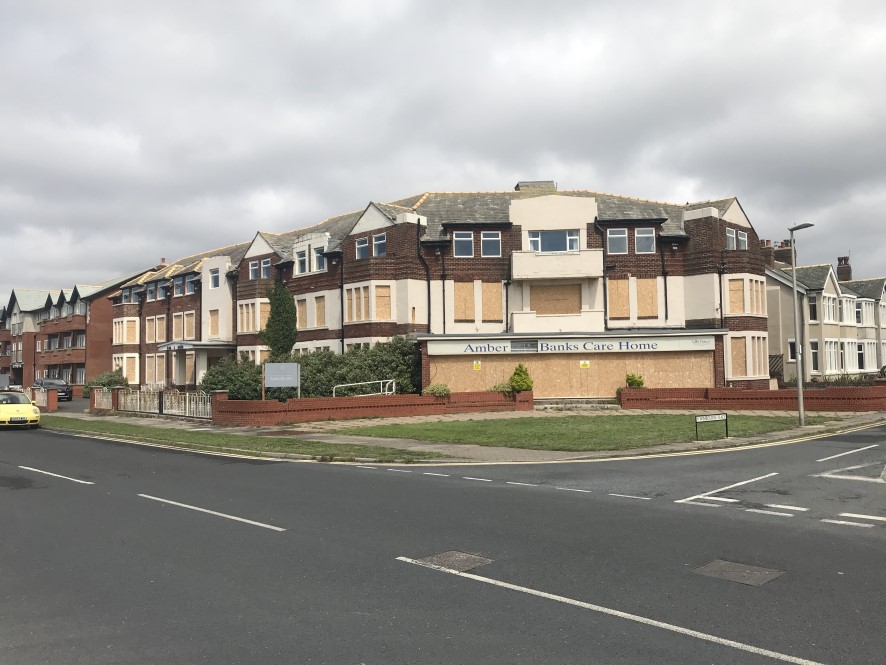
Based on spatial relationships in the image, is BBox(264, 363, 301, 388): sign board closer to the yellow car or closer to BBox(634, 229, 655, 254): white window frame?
the yellow car

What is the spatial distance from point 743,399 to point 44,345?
231 ft

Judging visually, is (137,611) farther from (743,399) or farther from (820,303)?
(820,303)

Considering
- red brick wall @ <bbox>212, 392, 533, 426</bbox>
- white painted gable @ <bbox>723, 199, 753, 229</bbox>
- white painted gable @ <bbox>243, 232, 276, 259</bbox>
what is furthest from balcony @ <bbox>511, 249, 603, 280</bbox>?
white painted gable @ <bbox>243, 232, 276, 259</bbox>

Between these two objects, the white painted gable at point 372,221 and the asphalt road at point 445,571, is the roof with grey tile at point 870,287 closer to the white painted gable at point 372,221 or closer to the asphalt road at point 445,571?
the white painted gable at point 372,221

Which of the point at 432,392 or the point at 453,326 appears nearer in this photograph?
the point at 432,392

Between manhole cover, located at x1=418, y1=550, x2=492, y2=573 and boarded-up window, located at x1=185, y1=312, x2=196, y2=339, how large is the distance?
46.3m

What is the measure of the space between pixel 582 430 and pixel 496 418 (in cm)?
587

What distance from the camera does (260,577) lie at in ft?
23.3

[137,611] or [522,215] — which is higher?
[522,215]

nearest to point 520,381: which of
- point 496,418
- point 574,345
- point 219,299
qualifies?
point 574,345

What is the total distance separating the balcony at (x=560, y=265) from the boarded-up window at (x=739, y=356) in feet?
25.2

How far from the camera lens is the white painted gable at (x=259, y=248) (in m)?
44.6

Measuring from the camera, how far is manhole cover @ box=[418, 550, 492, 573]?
7.45 metres

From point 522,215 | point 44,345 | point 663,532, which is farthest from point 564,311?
point 44,345
